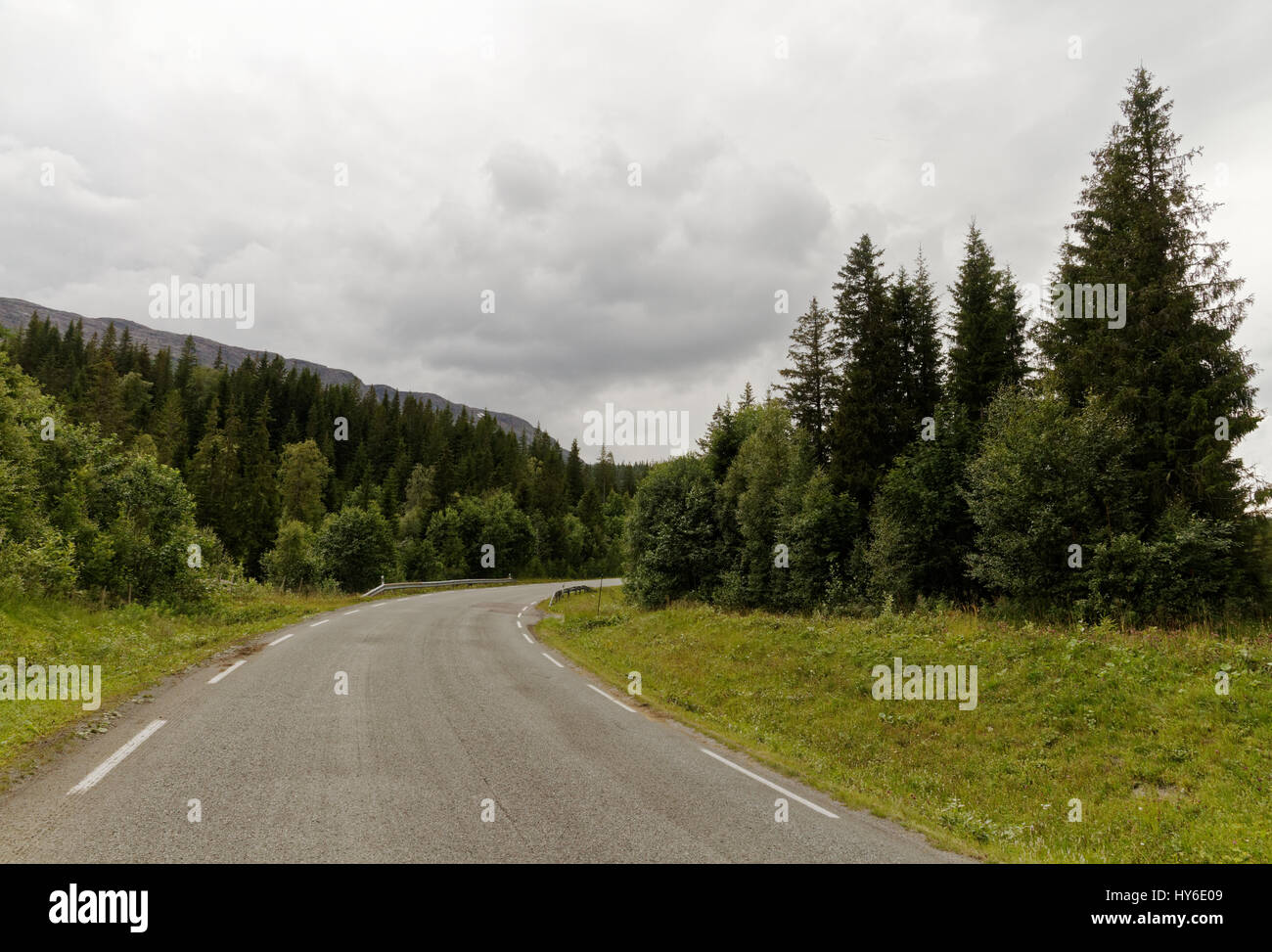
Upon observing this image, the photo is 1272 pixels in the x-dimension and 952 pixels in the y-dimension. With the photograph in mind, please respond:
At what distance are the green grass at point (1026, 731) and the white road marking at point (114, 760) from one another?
27.1ft

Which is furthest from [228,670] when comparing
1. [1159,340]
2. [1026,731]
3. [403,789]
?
[1159,340]

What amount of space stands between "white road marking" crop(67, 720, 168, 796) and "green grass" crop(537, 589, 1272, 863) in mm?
8245

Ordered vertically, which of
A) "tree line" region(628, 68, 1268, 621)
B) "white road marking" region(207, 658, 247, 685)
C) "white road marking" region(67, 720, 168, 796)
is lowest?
"white road marking" region(207, 658, 247, 685)

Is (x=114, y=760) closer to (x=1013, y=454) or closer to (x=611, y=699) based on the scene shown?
(x=611, y=699)

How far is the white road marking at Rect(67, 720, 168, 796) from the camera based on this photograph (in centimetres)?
595

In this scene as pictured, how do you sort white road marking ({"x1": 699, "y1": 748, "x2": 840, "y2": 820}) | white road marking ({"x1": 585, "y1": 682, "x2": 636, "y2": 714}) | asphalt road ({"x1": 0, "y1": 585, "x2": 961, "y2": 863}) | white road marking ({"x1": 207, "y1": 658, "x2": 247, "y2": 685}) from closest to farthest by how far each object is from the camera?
asphalt road ({"x1": 0, "y1": 585, "x2": 961, "y2": 863})
white road marking ({"x1": 699, "y1": 748, "x2": 840, "y2": 820})
white road marking ({"x1": 207, "y1": 658, "x2": 247, "y2": 685})
white road marking ({"x1": 585, "y1": 682, "x2": 636, "y2": 714})

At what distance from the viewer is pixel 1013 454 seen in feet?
64.3

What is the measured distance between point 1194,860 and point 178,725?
506 inches

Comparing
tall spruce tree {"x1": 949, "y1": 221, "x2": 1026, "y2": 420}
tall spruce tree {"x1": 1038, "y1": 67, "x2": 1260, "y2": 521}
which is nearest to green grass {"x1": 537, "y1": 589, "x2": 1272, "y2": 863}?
tall spruce tree {"x1": 1038, "y1": 67, "x2": 1260, "y2": 521}

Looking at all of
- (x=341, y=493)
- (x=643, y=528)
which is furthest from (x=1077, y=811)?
(x=341, y=493)

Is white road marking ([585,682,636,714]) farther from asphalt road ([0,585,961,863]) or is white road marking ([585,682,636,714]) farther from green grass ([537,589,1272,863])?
green grass ([537,589,1272,863])

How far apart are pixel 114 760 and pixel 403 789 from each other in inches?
131

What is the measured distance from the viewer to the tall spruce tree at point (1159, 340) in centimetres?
1822

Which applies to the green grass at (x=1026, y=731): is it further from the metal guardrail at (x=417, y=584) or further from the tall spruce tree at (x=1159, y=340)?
the metal guardrail at (x=417, y=584)
